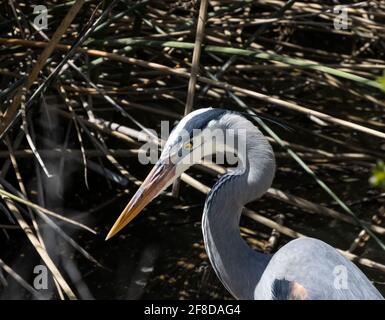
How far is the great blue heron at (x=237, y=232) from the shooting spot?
8.69 ft

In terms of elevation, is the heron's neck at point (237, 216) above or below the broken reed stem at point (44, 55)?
below

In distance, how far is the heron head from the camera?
277cm

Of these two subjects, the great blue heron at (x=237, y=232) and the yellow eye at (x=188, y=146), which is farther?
the yellow eye at (x=188, y=146)

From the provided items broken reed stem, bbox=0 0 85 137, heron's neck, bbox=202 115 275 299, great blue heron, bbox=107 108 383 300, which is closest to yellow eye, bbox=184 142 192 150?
great blue heron, bbox=107 108 383 300

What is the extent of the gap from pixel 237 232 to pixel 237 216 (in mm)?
56

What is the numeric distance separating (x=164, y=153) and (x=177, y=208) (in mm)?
1327

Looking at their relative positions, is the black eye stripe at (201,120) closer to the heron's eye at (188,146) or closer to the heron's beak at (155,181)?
the heron's eye at (188,146)

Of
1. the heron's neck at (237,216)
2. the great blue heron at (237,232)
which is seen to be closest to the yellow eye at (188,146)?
the great blue heron at (237,232)

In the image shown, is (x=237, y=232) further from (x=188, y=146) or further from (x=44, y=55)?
(x=44, y=55)

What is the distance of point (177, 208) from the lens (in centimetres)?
409

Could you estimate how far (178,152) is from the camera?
109 inches

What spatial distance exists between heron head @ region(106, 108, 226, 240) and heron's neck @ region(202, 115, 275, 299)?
0.14m
